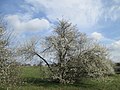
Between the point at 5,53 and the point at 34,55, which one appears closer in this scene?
the point at 5,53

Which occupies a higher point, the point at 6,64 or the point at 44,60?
the point at 44,60

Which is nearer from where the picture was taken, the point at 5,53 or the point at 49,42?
the point at 5,53

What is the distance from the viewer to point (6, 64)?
89.1ft

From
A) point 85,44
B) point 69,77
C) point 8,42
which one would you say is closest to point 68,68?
point 69,77

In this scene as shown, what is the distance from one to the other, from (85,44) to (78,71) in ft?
12.9

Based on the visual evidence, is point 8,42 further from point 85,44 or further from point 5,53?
point 85,44

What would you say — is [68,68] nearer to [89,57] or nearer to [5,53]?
[89,57]

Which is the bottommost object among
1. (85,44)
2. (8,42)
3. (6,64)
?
(6,64)

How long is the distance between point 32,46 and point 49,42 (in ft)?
8.35

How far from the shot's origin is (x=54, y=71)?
4088cm

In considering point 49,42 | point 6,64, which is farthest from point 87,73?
point 6,64

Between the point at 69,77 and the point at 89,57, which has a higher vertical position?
the point at 89,57

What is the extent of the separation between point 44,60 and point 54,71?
231 centimetres

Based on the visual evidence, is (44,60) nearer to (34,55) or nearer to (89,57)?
(34,55)
